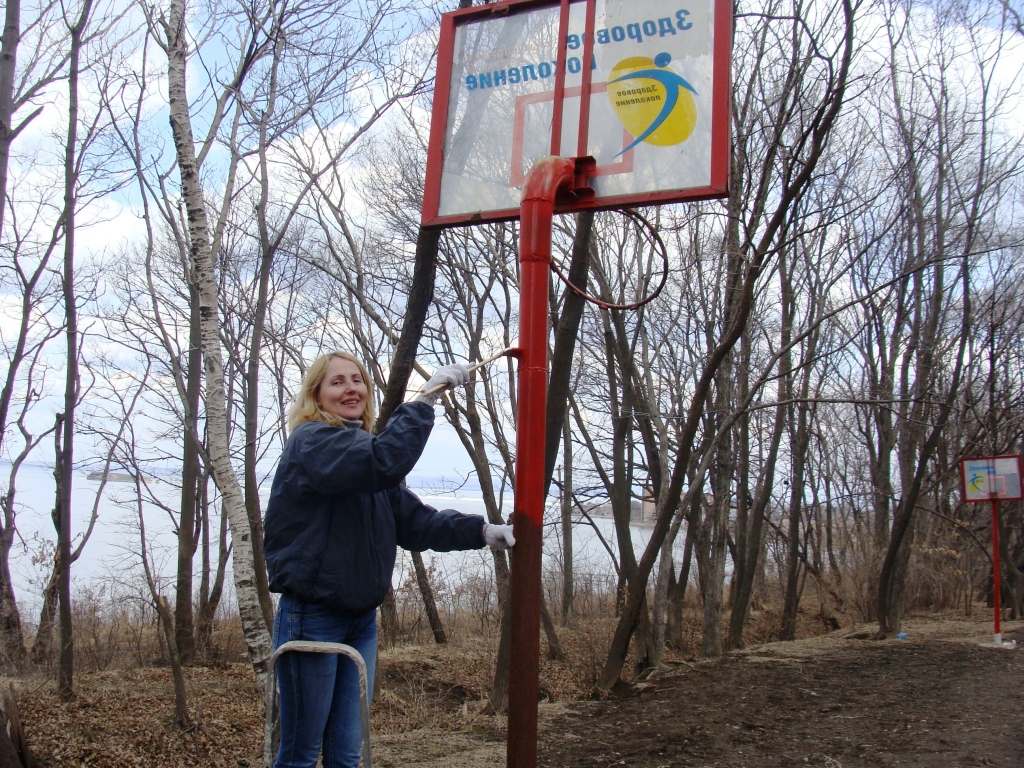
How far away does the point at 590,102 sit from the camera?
3064mm

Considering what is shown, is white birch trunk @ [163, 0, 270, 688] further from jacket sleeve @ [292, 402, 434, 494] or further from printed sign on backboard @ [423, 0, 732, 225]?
jacket sleeve @ [292, 402, 434, 494]

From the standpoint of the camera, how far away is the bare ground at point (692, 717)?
483cm

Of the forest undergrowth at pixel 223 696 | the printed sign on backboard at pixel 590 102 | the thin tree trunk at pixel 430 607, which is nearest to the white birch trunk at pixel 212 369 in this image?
the forest undergrowth at pixel 223 696

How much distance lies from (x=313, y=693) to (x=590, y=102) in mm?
2305

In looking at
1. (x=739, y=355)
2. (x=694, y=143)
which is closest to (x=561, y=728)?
(x=694, y=143)

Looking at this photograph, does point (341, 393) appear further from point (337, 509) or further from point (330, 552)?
point (330, 552)

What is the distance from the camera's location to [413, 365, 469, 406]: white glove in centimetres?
238

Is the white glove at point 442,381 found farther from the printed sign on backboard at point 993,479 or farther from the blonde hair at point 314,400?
the printed sign on backboard at point 993,479

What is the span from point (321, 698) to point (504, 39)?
261 cm

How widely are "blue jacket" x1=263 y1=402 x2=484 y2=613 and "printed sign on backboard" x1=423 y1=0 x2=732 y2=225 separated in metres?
1.17

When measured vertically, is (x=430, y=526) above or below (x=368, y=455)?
below

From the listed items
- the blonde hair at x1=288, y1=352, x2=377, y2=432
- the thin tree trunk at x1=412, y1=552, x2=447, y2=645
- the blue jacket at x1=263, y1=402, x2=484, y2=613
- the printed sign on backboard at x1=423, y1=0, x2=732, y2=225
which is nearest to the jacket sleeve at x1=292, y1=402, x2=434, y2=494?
the blue jacket at x1=263, y1=402, x2=484, y2=613

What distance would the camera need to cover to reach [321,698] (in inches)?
91.3

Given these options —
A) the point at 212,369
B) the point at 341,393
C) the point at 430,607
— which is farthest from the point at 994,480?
the point at 341,393
